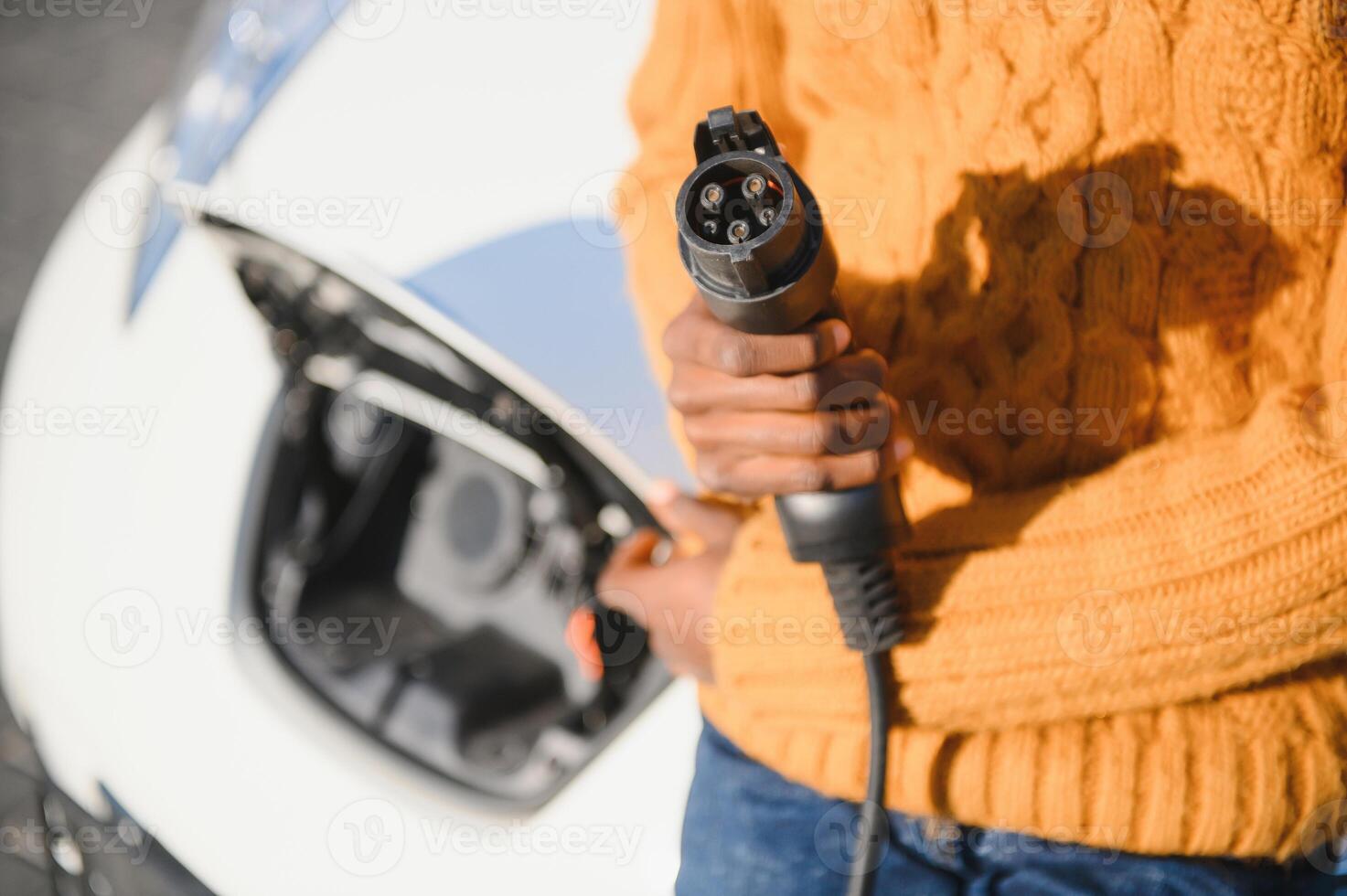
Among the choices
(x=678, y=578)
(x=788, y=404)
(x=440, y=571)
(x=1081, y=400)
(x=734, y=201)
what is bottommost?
(x=440, y=571)

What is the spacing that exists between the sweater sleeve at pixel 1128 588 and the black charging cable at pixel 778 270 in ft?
0.22

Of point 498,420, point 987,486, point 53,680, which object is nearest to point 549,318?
point 498,420

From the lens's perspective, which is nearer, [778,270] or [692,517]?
[778,270]

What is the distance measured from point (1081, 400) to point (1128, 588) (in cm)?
15

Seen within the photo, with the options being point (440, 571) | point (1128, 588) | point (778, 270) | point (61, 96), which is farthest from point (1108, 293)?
point (61, 96)

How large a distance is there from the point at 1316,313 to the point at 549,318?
0.64m

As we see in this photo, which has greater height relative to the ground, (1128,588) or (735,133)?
(735,133)

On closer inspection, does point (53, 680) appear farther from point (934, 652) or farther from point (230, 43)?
point (934, 652)

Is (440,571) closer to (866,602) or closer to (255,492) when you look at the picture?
(255,492)

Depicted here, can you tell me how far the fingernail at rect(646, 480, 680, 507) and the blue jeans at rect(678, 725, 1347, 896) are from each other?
0.78 ft

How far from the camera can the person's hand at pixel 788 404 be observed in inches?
22.8

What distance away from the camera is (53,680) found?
48.2 inches

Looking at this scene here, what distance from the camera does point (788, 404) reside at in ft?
1.95

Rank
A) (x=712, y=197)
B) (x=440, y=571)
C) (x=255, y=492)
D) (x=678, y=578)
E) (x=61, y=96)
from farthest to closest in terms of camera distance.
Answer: (x=61, y=96)
(x=440, y=571)
(x=255, y=492)
(x=678, y=578)
(x=712, y=197)
